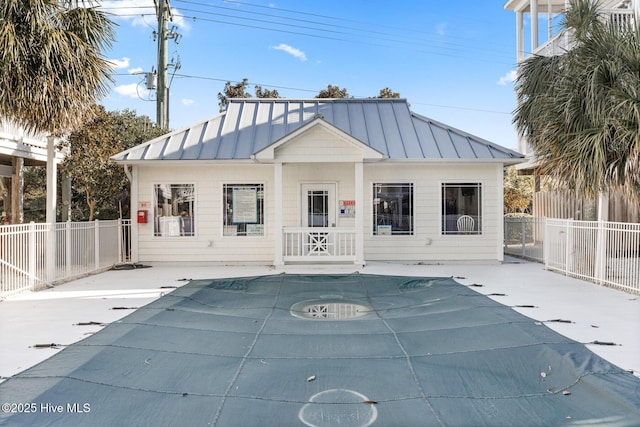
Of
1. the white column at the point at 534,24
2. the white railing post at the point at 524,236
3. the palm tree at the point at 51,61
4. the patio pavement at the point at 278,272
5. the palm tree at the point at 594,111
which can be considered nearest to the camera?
the patio pavement at the point at 278,272

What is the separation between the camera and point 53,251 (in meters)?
9.59

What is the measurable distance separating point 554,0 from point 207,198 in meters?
15.9

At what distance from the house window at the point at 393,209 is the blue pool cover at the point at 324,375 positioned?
6.07 meters

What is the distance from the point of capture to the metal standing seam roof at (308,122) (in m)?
12.5

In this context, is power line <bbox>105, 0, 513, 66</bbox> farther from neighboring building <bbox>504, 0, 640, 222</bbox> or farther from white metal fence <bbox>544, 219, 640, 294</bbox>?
white metal fence <bbox>544, 219, 640, 294</bbox>

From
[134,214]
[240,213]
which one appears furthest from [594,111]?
[134,214]

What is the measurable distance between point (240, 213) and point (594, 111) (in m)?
8.97

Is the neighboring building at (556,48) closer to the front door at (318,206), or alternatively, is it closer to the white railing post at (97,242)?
the front door at (318,206)

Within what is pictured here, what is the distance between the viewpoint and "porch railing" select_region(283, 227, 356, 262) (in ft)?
38.8

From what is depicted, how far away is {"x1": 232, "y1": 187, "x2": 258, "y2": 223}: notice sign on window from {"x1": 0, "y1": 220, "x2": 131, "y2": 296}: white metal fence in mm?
3414

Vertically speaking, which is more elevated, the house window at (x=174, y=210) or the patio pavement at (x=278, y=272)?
the house window at (x=174, y=210)

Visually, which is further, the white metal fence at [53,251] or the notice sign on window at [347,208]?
the notice sign on window at [347,208]

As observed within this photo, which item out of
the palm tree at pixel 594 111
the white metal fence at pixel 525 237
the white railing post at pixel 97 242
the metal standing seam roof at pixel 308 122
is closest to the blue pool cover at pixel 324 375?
the palm tree at pixel 594 111

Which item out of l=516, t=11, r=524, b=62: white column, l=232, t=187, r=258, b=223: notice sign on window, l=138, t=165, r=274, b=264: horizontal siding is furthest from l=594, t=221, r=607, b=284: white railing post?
l=516, t=11, r=524, b=62: white column
